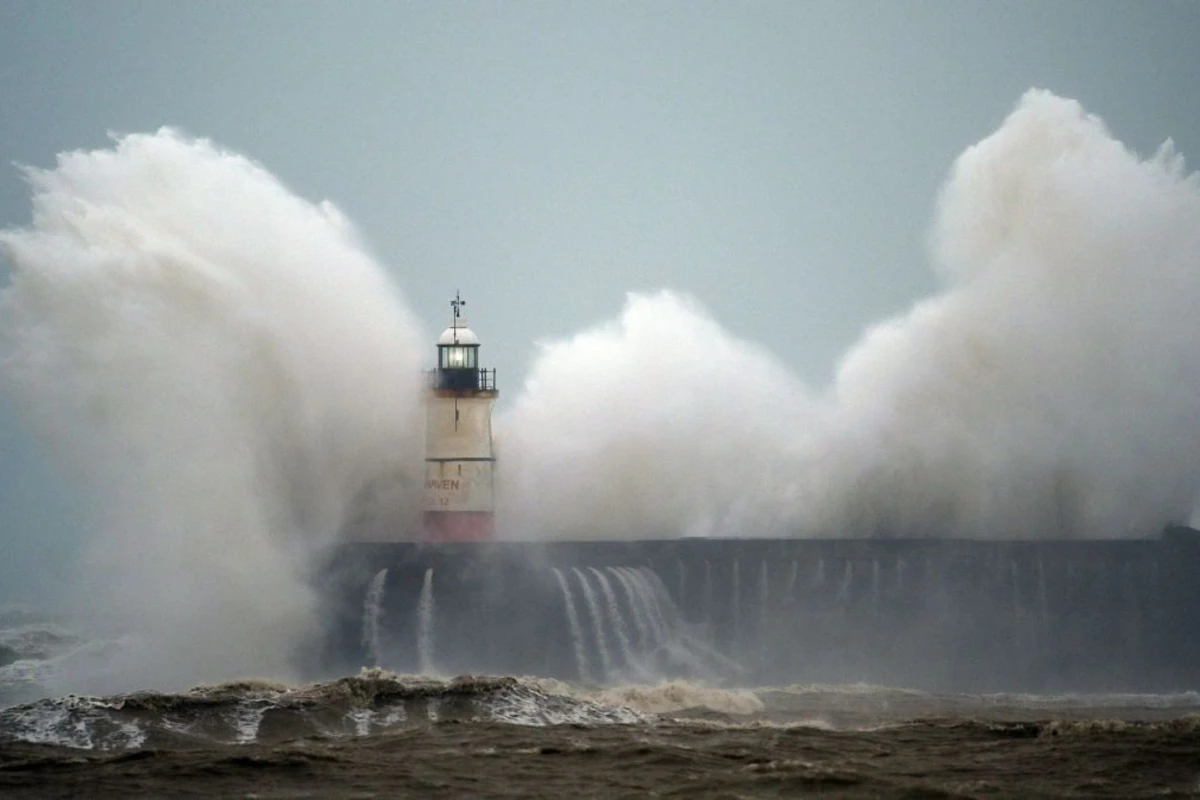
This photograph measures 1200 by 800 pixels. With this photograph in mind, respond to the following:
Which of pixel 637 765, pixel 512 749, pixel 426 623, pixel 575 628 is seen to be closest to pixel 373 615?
pixel 426 623

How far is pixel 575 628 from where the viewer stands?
34156 millimetres

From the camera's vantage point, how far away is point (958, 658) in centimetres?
3556

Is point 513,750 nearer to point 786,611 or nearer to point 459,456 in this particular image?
point 786,611

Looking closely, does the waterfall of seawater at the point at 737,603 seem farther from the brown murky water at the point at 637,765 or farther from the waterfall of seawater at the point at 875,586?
the brown murky water at the point at 637,765

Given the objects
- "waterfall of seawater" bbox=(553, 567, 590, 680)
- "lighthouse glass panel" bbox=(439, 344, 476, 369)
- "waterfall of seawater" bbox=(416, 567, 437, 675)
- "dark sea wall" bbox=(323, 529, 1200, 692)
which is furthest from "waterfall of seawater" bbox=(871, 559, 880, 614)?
"lighthouse glass panel" bbox=(439, 344, 476, 369)

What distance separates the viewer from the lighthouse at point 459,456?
132 feet

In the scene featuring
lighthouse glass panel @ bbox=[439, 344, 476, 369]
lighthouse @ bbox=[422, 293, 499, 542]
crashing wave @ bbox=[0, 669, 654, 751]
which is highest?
lighthouse glass panel @ bbox=[439, 344, 476, 369]

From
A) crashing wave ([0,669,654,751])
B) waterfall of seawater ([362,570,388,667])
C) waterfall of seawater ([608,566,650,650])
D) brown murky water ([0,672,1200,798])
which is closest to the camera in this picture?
brown murky water ([0,672,1200,798])

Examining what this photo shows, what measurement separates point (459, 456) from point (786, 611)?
928 centimetres

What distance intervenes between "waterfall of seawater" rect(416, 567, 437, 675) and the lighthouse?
577 cm

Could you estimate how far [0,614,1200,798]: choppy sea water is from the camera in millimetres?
17000

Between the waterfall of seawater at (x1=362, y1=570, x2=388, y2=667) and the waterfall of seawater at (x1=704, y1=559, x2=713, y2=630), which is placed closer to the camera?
the waterfall of seawater at (x1=362, y1=570, x2=388, y2=667)

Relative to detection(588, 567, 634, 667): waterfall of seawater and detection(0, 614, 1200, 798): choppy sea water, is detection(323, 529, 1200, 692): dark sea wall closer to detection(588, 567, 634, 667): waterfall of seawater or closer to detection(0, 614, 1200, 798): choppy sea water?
detection(588, 567, 634, 667): waterfall of seawater

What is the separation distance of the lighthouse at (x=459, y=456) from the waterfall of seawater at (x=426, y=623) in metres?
5.77
